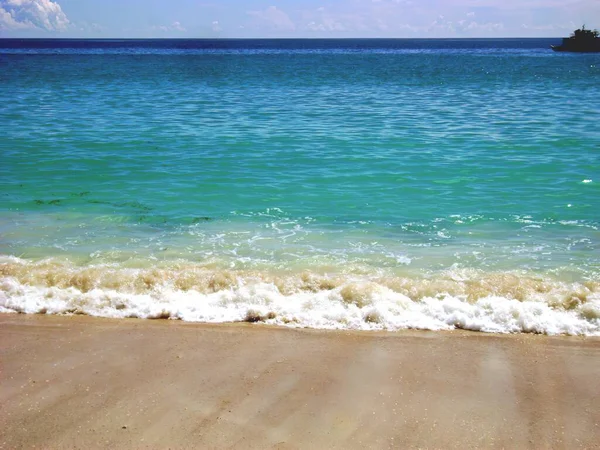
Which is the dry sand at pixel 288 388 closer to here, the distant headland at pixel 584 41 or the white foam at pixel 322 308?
the white foam at pixel 322 308

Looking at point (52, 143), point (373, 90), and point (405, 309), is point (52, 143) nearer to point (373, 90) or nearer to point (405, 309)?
point (405, 309)

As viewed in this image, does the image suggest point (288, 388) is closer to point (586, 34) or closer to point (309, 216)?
point (309, 216)

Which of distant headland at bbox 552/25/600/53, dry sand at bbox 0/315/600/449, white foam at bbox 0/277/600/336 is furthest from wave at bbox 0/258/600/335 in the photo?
distant headland at bbox 552/25/600/53

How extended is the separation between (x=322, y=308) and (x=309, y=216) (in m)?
4.62

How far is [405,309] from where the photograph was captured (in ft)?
24.4

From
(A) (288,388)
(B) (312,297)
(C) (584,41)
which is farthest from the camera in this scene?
(C) (584,41)

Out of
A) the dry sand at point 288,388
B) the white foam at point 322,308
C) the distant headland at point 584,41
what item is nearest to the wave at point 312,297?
the white foam at point 322,308

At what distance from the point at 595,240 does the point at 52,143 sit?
56.7ft

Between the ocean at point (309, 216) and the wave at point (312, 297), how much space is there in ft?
0.10

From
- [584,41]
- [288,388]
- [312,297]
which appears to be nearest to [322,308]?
[312,297]

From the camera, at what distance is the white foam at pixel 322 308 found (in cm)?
697

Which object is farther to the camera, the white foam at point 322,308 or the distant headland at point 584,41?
the distant headland at point 584,41

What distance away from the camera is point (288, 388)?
5.61 m

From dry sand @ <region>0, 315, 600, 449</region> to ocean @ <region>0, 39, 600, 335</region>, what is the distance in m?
0.58
